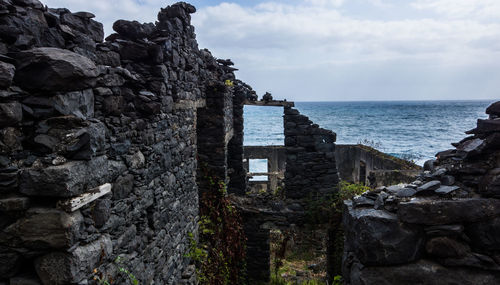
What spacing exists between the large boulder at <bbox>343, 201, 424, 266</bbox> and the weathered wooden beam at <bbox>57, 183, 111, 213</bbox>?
2.34m

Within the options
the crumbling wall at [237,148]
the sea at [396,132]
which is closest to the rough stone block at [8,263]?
the crumbling wall at [237,148]

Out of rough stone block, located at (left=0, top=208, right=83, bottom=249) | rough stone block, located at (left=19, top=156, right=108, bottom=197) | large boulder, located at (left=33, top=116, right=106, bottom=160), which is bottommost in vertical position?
rough stone block, located at (left=0, top=208, right=83, bottom=249)

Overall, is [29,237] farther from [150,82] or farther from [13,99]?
[150,82]

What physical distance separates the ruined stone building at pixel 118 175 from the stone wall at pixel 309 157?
5.05 m

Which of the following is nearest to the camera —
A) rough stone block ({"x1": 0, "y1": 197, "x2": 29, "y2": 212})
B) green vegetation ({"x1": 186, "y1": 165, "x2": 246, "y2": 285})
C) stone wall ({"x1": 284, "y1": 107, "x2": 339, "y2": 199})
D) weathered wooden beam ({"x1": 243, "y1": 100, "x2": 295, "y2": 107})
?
rough stone block ({"x1": 0, "y1": 197, "x2": 29, "y2": 212})

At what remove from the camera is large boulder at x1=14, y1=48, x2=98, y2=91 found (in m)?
2.18

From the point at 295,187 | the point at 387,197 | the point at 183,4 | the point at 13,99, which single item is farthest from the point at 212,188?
the point at 13,99

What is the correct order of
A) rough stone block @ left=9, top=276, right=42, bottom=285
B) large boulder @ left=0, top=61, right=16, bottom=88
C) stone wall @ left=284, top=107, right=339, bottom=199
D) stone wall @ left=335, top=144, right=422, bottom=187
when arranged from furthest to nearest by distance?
stone wall @ left=335, top=144, right=422, bottom=187 < stone wall @ left=284, top=107, right=339, bottom=199 < rough stone block @ left=9, top=276, right=42, bottom=285 < large boulder @ left=0, top=61, right=16, bottom=88

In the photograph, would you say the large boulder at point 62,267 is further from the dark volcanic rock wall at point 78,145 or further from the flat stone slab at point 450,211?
the flat stone slab at point 450,211

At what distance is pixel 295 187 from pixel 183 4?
632cm

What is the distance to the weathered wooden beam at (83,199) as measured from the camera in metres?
2.27

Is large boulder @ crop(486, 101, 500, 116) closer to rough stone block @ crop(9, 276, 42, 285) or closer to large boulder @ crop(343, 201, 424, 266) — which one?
large boulder @ crop(343, 201, 424, 266)

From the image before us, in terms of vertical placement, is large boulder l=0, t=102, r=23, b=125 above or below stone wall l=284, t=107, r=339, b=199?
above

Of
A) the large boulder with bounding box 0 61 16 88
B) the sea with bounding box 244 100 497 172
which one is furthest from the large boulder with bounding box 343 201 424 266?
the sea with bounding box 244 100 497 172
